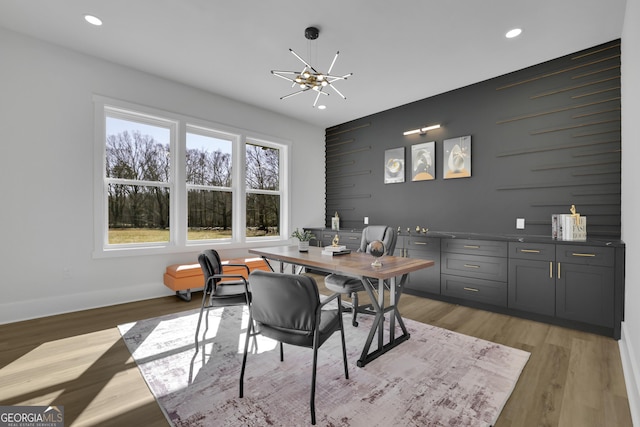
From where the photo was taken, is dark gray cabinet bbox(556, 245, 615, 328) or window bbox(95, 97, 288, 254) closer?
dark gray cabinet bbox(556, 245, 615, 328)

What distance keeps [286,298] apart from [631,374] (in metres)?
2.47

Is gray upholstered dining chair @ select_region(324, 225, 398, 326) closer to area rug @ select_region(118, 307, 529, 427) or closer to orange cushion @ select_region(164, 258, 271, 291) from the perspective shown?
area rug @ select_region(118, 307, 529, 427)

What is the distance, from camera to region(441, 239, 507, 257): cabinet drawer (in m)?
3.59

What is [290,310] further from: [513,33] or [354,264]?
[513,33]

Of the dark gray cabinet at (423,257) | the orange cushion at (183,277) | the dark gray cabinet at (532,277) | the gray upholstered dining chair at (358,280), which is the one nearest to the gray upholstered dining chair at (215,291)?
the gray upholstered dining chair at (358,280)

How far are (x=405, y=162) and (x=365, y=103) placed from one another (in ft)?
4.12

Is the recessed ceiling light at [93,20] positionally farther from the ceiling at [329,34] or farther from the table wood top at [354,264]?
the table wood top at [354,264]

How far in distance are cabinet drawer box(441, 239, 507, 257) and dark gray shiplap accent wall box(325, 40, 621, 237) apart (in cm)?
60

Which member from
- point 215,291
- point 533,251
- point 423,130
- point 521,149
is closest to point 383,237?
point 533,251

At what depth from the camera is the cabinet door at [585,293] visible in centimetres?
287

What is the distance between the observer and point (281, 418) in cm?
173

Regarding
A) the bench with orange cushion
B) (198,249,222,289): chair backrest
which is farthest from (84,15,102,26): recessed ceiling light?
the bench with orange cushion

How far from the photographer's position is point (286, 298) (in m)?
1.73

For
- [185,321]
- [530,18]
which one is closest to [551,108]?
[530,18]
